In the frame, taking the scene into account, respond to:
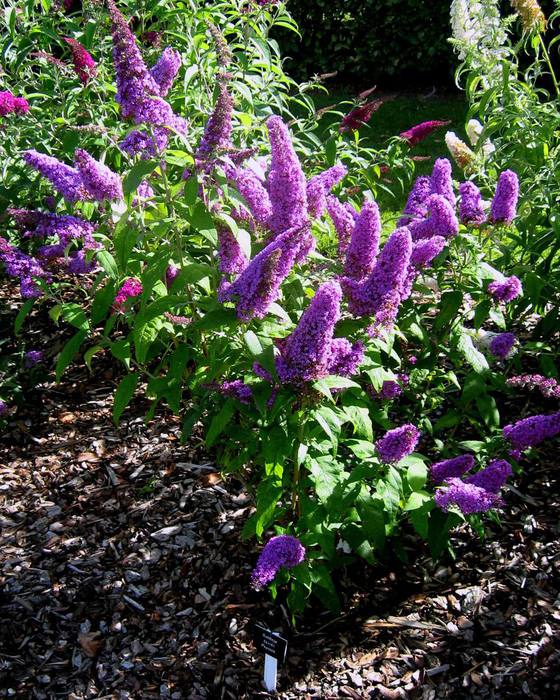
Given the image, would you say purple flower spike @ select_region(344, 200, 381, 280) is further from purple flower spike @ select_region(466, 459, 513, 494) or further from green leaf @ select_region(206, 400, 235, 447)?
purple flower spike @ select_region(466, 459, 513, 494)

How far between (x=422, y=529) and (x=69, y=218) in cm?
170

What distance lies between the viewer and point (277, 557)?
2357 millimetres

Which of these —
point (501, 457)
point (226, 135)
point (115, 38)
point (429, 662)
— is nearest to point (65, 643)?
point (429, 662)

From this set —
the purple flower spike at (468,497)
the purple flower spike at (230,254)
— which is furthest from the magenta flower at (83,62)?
the purple flower spike at (468,497)

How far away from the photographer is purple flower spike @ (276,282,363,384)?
6.22ft

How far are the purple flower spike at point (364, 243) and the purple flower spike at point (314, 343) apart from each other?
0.23 metres

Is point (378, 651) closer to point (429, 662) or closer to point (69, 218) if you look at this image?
point (429, 662)

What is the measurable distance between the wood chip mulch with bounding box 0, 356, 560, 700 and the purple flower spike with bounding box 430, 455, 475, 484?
2.22 ft

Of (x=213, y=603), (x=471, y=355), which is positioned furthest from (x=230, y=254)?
(x=213, y=603)

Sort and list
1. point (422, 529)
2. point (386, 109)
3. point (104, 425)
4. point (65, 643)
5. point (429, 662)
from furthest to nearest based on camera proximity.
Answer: point (386, 109), point (104, 425), point (65, 643), point (429, 662), point (422, 529)

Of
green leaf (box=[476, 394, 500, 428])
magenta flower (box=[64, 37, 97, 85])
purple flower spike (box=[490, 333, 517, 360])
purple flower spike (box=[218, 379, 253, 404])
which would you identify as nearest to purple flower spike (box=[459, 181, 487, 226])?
purple flower spike (box=[490, 333, 517, 360])

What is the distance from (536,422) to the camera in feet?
8.13

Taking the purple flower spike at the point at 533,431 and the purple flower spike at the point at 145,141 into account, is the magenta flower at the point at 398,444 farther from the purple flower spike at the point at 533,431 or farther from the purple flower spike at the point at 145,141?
the purple flower spike at the point at 145,141

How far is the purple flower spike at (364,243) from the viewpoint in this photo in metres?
2.10
